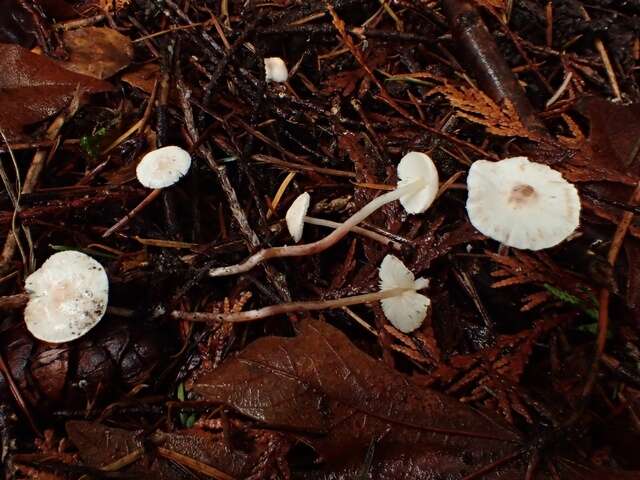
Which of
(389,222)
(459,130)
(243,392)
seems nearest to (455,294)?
(389,222)

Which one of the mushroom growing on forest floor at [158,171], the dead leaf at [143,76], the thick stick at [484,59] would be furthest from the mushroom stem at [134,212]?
the thick stick at [484,59]

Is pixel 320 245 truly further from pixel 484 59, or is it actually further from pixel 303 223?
pixel 484 59

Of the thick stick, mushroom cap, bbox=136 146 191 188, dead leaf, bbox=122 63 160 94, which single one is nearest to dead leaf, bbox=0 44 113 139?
dead leaf, bbox=122 63 160 94

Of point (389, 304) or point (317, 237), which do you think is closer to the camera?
point (389, 304)

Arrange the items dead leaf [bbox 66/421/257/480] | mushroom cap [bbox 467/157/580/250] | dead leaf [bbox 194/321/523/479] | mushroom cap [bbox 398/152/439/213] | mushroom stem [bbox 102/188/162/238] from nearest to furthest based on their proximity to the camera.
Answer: dead leaf [bbox 194/321/523/479] < dead leaf [bbox 66/421/257/480] < mushroom cap [bbox 467/157/580/250] < mushroom cap [bbox 398/152/439/213] < mushroom stem [bbox 102/188/162/238]

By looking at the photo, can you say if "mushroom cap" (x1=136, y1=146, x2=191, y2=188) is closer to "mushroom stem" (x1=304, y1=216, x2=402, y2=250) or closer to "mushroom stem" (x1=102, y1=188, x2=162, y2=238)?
"mushroom stem" (x1=102, y1=188, x2=162, y2=238)

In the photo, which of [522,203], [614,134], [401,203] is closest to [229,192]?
[401,203]

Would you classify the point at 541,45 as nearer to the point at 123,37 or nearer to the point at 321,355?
the point at 321,355
